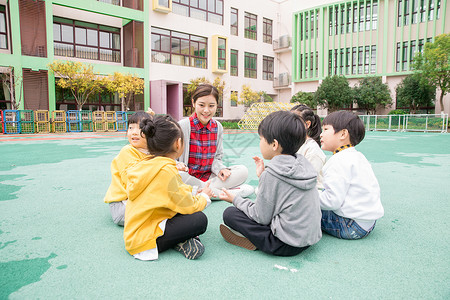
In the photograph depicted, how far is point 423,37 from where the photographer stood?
2131 centimetres

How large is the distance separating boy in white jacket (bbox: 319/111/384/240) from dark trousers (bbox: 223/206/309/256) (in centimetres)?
39

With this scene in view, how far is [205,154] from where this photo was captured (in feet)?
10.6

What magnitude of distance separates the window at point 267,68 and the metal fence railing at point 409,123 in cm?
970

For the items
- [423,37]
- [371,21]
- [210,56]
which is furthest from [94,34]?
[423,37]

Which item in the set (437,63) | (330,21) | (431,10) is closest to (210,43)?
(330,21)

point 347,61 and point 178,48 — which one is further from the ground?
point 347,61

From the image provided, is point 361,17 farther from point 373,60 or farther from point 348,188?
point 348,188

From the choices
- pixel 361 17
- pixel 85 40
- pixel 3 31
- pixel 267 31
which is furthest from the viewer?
pixel 267 31

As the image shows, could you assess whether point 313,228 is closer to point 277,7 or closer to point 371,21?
point 371,21

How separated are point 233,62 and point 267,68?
3985 millimetres

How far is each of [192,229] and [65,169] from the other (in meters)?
3.69

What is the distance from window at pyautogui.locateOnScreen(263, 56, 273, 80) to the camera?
1010 inches

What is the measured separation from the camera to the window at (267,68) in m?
25.7

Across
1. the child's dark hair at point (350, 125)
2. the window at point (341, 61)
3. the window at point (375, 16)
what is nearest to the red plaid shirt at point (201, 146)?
the child's dark hair at point (350, 125)
